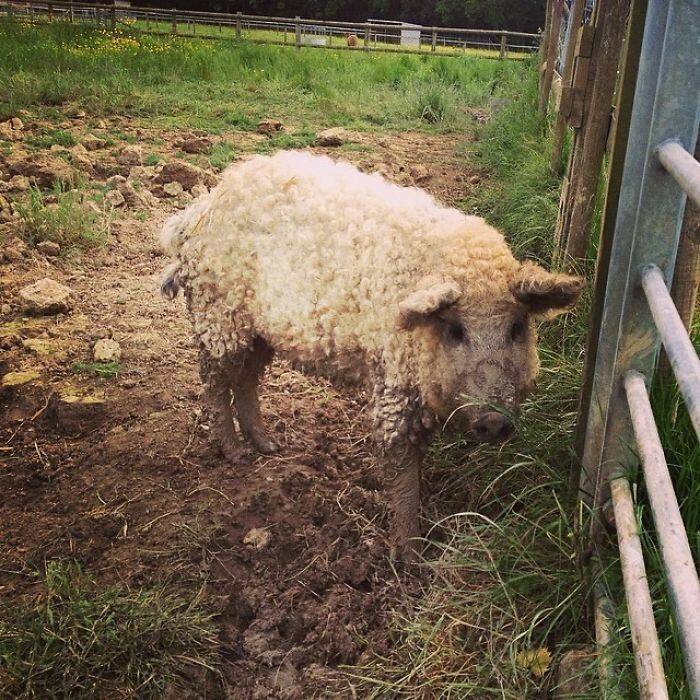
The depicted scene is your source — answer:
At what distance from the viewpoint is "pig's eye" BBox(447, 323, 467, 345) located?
2.90 metres

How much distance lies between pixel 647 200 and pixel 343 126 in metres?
9.46

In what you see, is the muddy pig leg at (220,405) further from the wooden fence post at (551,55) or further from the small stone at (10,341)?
the wooden fence post at (551,55)

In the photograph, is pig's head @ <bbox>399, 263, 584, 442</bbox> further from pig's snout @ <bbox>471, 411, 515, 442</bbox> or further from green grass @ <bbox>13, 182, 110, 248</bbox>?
green grass @ <bbox>13, 182, 110, 248</bbox>

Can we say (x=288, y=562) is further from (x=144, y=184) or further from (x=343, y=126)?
(x=343, y=126)

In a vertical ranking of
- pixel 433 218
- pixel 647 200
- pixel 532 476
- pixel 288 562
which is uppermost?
pixel 647 200

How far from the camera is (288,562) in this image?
3.24 m

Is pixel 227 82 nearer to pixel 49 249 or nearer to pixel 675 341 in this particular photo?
pixel 49 249

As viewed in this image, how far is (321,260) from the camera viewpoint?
3.34m

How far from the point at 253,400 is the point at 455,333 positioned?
153 cm

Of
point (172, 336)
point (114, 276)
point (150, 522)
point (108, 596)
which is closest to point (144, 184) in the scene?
point (114, 276)

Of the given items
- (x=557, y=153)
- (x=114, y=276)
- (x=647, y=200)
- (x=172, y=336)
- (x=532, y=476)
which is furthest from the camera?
(x=114, y=276)

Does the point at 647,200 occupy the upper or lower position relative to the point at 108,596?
upper

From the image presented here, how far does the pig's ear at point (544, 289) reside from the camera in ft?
9.25

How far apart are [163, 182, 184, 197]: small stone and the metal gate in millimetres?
6088
